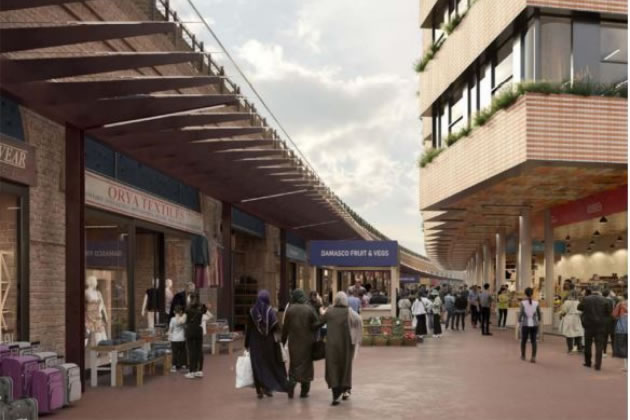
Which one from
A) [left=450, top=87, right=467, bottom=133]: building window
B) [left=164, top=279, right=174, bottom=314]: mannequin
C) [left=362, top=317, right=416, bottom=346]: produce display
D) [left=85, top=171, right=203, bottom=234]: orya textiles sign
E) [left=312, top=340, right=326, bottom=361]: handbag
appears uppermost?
[left=450, top=87, right=467, bottom=133]: building window

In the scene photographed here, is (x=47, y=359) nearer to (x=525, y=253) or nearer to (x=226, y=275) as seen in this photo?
(x=226, y=275)

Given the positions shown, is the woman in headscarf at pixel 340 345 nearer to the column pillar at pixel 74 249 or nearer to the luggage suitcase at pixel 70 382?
the luggage suitcase at pixel 70 382

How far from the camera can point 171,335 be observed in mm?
16578

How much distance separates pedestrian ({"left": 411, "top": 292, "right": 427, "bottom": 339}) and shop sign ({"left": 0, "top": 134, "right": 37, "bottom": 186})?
1578 centimetres

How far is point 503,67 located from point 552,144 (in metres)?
4.09

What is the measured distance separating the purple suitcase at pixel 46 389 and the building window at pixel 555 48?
1504 cm

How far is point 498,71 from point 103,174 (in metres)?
13.0

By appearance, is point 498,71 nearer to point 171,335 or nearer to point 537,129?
point 537,129

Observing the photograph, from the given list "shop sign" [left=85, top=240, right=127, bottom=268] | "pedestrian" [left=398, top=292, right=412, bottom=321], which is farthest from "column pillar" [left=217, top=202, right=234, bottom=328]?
"shop sign" [left=85, top=240, right=127, bottom=268]

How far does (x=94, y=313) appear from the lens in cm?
1647

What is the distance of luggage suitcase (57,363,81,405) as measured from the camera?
38.8 feet

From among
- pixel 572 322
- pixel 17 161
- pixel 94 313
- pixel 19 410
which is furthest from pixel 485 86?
pixel 19 410

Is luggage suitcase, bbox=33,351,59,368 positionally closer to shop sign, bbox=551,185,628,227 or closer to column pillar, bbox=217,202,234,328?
column pillar, bbox=217,202,234,328

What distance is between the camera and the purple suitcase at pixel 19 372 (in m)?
10.8
